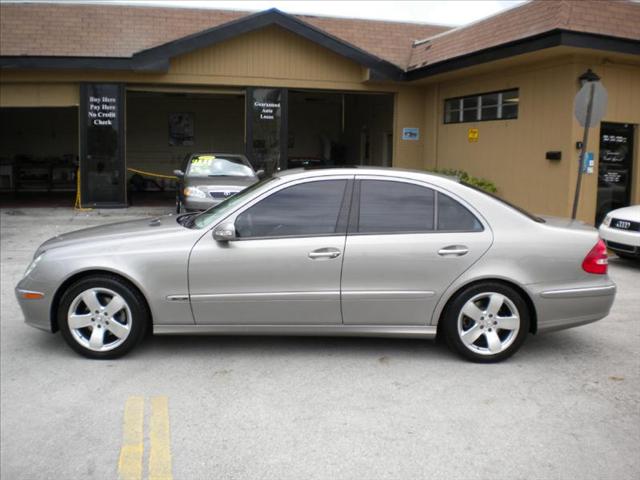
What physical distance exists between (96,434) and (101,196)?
1325 centimetres

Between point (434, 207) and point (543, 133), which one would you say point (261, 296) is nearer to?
point (434, 207)

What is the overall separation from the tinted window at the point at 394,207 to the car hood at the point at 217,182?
23.9ft

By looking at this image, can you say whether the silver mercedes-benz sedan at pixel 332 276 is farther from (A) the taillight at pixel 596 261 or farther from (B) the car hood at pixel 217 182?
(B) the car hood at pixel 217 182

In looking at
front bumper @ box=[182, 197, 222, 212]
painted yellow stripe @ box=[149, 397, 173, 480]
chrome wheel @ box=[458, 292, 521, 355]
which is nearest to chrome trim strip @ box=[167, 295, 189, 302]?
painted yellow stripe @ box=[149, 397, 173, 480]

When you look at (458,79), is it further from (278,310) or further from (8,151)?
(8,151)

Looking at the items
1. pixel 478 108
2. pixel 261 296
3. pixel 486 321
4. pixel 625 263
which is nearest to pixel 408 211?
pixel 486 321

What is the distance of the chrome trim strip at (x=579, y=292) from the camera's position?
520cm

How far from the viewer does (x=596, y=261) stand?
5.28 m

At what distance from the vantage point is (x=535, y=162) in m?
13.4

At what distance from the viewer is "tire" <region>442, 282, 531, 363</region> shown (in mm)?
5176

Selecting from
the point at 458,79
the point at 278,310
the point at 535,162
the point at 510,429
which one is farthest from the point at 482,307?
the point at 458,79

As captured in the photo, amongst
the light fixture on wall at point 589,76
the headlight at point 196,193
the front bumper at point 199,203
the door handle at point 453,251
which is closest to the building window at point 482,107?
the light fixture on wall at point 589,76

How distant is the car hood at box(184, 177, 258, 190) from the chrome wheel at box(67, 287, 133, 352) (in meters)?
7.14

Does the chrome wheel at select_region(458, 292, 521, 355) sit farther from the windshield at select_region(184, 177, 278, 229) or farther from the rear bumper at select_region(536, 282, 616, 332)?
the windshield at select_region(184, 177, 278, 229)
